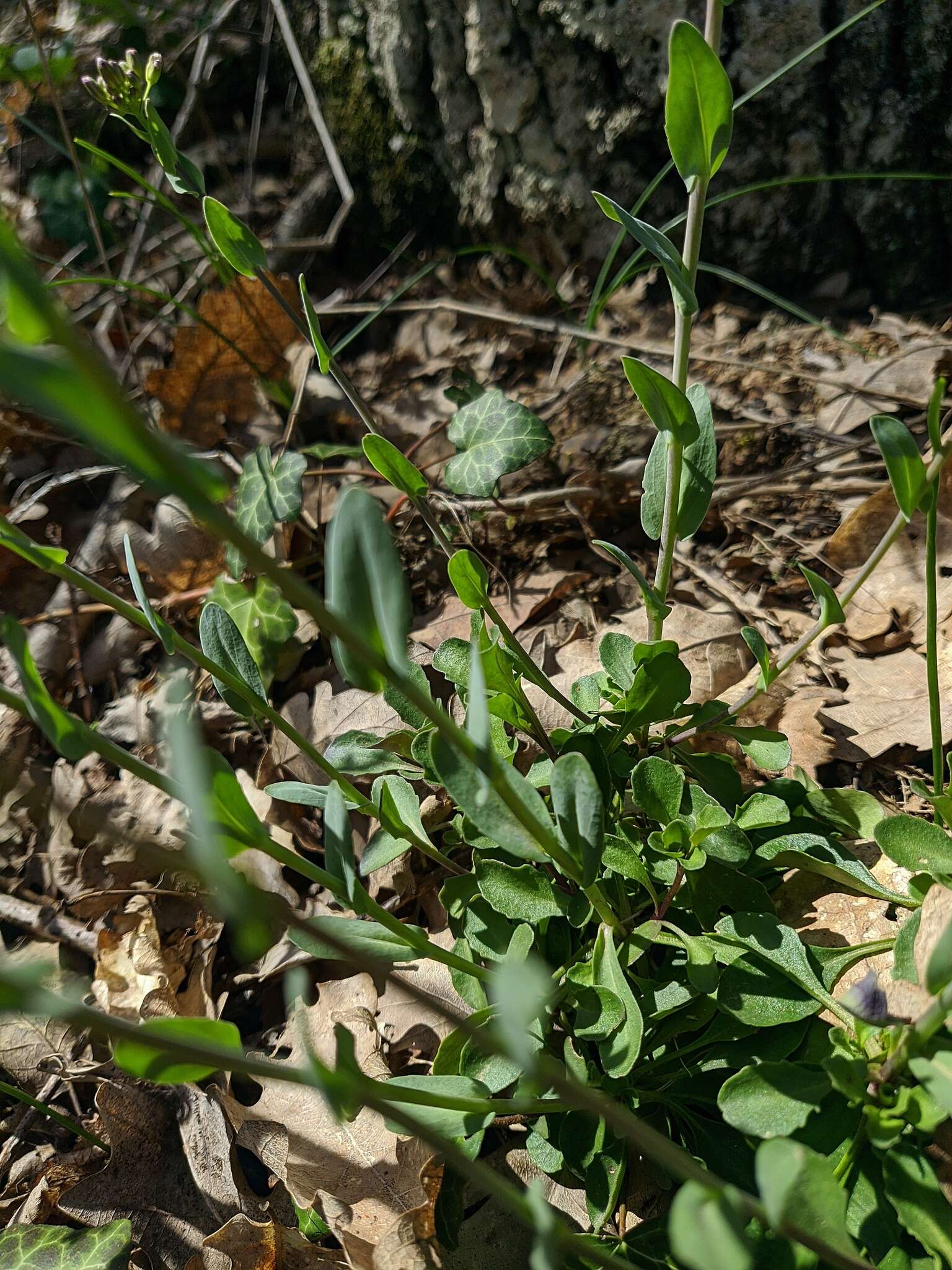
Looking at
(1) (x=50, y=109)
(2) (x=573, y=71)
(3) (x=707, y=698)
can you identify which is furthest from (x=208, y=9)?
(3) (x=707, y=698)

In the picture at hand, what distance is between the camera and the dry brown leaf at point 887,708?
154 centimetres

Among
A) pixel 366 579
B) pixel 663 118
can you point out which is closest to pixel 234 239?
pixel 366 579

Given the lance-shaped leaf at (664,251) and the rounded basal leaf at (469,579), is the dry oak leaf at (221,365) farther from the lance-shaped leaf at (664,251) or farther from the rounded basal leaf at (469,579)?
the lance-shaped leaf at (664,251)

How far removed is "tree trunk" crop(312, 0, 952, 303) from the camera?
212cm

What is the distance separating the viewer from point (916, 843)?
1.16 m

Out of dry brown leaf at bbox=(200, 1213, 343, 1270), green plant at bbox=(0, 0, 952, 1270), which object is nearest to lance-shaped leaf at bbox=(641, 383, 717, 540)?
green plant at bbox=(0, 0, 952, 1270)

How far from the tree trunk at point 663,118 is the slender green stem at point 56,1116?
2.35 metres

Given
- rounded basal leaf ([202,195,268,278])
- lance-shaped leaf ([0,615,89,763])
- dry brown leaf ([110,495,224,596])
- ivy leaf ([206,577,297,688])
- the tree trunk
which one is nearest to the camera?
lance-shaped leaf ([0,615,89,763])

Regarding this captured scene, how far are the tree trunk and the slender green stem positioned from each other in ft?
7.72

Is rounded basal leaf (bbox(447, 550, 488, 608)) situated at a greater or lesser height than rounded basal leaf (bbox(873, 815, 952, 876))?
greater

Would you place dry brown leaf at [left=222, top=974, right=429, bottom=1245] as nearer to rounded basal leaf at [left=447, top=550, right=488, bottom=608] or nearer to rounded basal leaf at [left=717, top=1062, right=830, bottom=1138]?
rounded basal leaf at [left=717, top=1062, right=830, bottom=1138]

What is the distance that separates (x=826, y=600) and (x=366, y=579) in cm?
66

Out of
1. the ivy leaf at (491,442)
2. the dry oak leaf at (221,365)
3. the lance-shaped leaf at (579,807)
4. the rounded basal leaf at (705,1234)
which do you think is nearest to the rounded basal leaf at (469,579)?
the lance-shaped leaf at (579,807)

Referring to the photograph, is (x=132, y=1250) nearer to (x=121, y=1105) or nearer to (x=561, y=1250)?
(x=121, y=1105)
